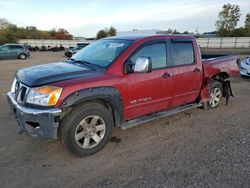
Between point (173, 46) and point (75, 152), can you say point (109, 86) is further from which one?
point (173, 46)

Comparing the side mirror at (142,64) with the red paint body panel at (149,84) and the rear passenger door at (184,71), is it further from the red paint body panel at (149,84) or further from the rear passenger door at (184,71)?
the rear passenger door at (184,71)

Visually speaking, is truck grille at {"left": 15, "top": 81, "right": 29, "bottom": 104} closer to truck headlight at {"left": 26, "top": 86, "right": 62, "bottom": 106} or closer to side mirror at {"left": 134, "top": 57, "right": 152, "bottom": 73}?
truck headlight at {"left": 26, "top": 86, "right": 62, "bottom": 106}

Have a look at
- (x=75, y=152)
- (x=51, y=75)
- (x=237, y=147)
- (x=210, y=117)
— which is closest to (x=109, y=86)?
(x=51, y=75)

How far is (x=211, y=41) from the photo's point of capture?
165ft

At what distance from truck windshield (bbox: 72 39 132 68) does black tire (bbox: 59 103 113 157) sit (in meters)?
0.81

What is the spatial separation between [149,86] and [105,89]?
943 mm

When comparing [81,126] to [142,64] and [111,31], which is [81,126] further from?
[111,31]

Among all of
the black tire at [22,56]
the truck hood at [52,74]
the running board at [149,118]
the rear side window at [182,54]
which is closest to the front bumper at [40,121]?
the truck hood at [52,74]

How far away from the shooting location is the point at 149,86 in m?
4.45

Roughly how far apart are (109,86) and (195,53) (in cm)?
249

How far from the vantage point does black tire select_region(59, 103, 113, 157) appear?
3641 millimetres

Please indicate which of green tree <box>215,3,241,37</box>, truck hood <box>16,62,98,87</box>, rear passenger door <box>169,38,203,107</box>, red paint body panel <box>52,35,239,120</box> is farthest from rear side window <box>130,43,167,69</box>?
green tree <box>215,3,241,37</box>

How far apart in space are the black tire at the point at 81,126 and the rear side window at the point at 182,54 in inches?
73.8

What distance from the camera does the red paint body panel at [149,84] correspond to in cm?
387
